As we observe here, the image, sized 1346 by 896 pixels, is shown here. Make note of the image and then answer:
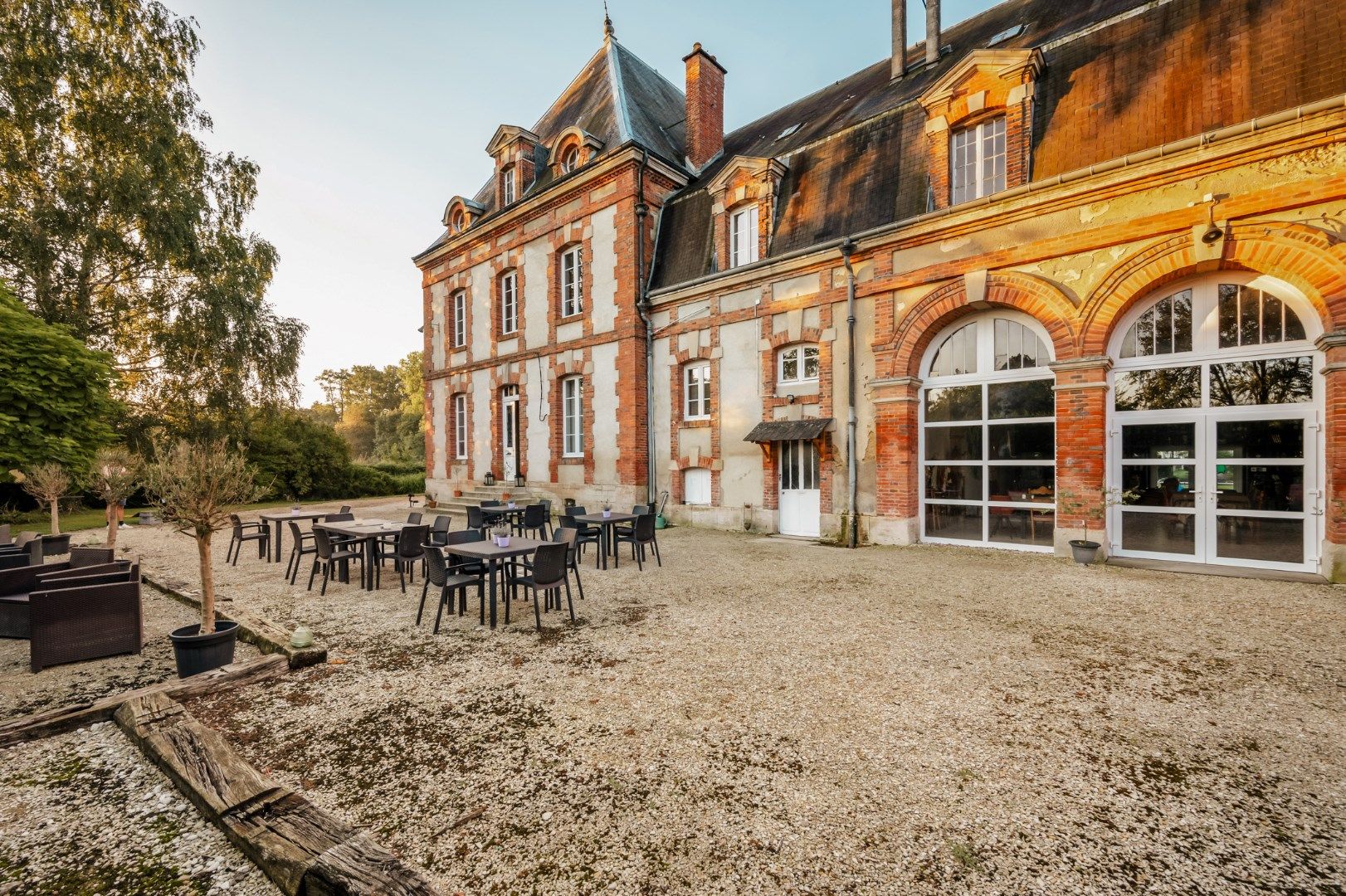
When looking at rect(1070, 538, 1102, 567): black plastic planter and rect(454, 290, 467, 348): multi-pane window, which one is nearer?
rect(1070, 538, 1102, 567): black plastic planter

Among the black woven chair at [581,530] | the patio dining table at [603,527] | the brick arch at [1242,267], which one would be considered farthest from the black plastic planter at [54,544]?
the brick arch at [1242,267]

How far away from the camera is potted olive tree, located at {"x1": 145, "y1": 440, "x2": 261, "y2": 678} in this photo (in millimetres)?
4172

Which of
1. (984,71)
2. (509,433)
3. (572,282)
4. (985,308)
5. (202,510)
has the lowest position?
(202,510)

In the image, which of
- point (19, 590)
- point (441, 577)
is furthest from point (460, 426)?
point (441, 577)

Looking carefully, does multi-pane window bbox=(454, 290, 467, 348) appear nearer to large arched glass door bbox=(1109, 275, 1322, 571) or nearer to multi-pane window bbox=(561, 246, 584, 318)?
multi-pane window bbox=(561, 246, 584, 318)

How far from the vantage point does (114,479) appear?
881 centimetres

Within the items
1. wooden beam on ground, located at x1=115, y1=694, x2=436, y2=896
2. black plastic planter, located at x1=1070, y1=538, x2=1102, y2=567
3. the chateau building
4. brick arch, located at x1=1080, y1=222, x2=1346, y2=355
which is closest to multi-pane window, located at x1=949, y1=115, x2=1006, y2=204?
the chateau building

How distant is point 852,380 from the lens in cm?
989

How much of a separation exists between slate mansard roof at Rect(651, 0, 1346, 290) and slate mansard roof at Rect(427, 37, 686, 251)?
9.09ft

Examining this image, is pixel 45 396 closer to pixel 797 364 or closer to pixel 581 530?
pixel 581 530

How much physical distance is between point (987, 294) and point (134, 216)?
18.5m

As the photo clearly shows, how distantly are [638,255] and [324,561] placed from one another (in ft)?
28.9

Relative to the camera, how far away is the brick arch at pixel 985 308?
26.5 feet

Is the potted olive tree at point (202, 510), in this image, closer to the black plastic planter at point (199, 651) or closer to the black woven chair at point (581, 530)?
the black plastic planter at point (199, 651)
